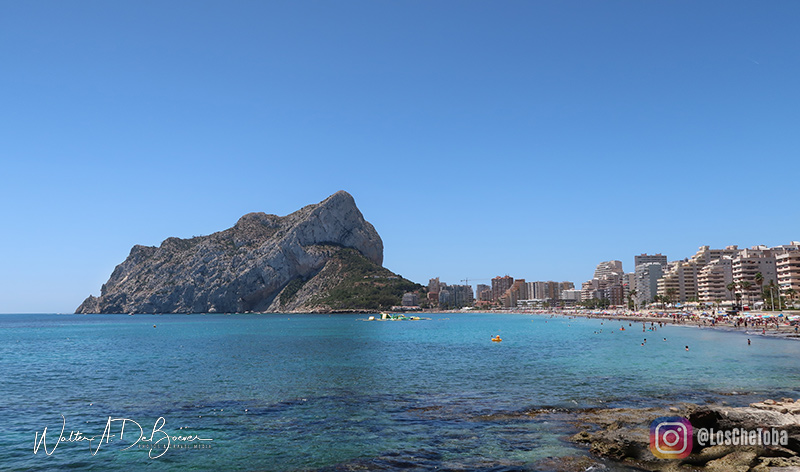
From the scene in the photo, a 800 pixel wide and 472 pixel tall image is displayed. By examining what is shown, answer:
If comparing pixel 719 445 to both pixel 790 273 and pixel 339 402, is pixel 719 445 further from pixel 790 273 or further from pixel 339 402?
pixel 790 273

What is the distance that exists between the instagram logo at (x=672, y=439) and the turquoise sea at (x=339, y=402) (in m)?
2.70

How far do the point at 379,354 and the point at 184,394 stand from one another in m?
29.9

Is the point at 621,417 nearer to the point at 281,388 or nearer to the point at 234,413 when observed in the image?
the point at 234,413

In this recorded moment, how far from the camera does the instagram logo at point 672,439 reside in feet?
58.3

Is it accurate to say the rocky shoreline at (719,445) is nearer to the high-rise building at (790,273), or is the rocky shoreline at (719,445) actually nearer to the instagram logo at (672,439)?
the instagram logo at (672,439)

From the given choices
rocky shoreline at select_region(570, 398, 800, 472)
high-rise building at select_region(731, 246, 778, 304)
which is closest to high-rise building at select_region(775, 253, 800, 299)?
high-rise building at select_region(731, 246, 778, 304)

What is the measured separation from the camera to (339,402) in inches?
1158

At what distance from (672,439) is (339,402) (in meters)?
17.7

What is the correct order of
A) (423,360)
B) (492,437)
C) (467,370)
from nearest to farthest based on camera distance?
(492,437)
(467,370)
(423,360)

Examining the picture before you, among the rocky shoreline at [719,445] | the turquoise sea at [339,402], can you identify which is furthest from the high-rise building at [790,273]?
the rocky shoreline at [719,445]

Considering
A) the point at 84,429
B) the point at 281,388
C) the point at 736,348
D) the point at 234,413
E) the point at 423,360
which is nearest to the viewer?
the point at 84,429

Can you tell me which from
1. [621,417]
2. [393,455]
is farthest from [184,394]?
[621,417]

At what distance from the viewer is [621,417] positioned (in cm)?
2361

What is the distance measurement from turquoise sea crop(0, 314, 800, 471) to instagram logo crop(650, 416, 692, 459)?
8.85ft
